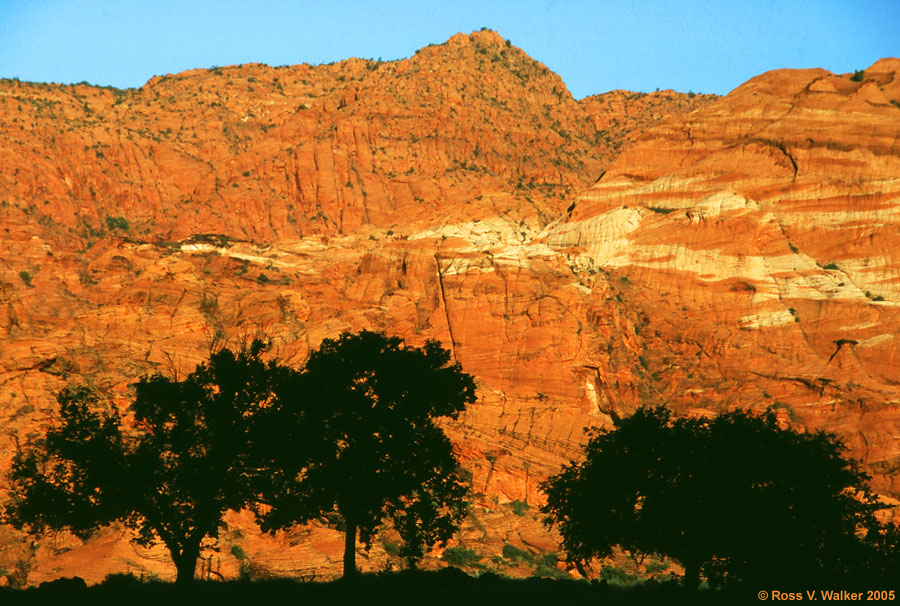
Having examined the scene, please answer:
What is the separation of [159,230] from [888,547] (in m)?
84.9

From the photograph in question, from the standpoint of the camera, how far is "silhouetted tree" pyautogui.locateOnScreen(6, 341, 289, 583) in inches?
1096

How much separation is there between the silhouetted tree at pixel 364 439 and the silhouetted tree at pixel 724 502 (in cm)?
483

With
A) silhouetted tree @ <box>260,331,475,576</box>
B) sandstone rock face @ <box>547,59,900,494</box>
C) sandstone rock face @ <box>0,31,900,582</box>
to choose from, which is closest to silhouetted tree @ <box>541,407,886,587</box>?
silhouetted tree @ <box>260,331,475,576</box>

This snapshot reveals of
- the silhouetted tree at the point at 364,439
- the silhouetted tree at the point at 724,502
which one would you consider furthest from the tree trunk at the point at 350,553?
the silhouetted tree at the point at 724,502

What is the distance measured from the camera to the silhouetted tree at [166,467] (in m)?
27.8

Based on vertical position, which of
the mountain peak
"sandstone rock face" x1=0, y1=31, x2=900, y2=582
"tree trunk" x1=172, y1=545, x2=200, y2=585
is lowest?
"tree trunk" x1=172, y1=545, x2=200, y2=585

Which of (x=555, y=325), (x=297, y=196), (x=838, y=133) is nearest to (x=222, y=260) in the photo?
(x=555, y=325)

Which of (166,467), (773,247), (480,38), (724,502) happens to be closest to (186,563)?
(166,467)

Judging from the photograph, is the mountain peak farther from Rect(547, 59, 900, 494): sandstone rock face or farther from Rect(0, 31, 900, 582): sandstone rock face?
Rect(547, 59, 900, 494): sandstone rock face

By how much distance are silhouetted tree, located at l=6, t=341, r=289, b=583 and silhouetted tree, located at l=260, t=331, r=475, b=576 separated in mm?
1243

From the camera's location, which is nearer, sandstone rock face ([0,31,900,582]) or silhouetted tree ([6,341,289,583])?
silhouetted tree ([6,341,289,583])

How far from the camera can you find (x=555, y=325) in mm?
63688

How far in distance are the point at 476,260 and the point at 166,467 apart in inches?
1733

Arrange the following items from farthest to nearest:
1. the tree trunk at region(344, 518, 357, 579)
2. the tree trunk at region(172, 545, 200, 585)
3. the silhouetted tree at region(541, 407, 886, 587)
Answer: the tree trunk at region(344, 518, 357, 579)
the tree trunk at region(172, 545, 200, 585)
the silhouetted tree at region(541, 407, 886, 587)
